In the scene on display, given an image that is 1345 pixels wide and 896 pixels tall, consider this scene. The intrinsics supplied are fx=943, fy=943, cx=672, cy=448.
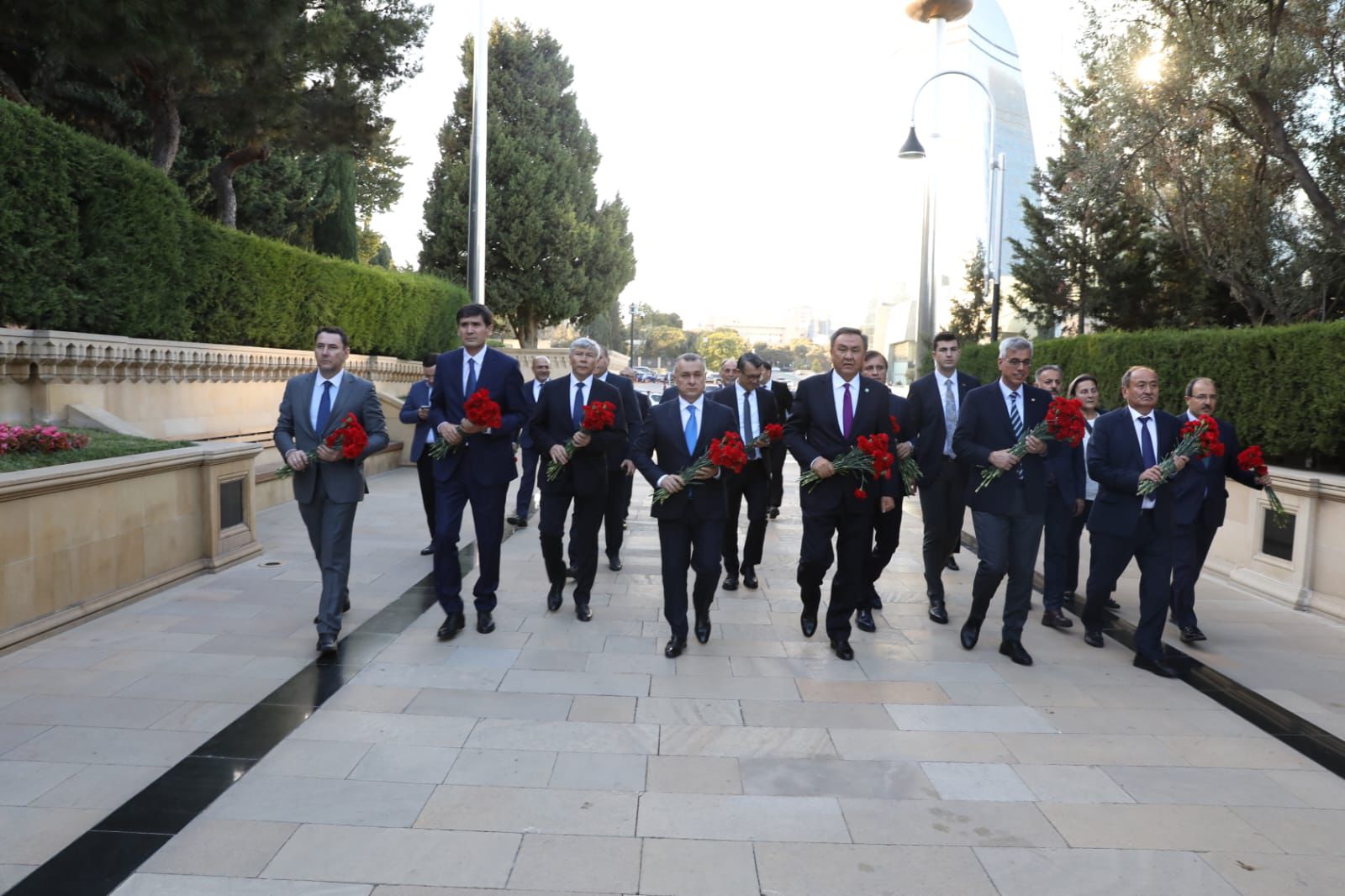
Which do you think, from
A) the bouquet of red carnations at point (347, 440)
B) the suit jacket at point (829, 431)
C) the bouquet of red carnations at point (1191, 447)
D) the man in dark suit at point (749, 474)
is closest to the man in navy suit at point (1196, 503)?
the bouquet of red carnations at point (1191, 447)

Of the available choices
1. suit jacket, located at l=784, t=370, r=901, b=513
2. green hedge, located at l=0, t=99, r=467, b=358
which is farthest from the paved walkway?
green hedge, located at l=0, t=99, r=467, b=358

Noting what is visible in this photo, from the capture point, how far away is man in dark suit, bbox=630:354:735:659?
595 centimetres

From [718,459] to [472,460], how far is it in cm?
166

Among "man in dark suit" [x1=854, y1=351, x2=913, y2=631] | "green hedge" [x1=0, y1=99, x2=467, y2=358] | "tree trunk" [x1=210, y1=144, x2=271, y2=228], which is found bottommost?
"man in dark suit" [x1=854, y1=351, x2=913, y2=631]

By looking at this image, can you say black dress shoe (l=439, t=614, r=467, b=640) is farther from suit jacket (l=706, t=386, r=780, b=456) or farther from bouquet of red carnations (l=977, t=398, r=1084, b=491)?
bouquet of red carnations (l=977, t=398, r=1084, b=491)

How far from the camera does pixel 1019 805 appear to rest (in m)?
3.87

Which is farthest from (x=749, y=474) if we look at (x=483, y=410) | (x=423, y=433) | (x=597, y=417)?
(x=423, y=433)

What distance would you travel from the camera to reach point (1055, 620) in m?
7.07

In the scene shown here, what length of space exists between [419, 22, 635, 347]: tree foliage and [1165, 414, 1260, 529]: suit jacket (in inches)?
1045

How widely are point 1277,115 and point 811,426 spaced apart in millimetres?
9363

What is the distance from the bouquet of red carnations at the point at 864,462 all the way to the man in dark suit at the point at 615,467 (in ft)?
5.62

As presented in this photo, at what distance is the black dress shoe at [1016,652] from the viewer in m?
5.99

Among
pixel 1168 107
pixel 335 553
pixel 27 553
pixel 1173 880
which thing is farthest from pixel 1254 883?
pixel 1168 107

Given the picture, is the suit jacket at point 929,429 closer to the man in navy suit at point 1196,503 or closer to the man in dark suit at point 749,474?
the man in dark suit at point 749,474
